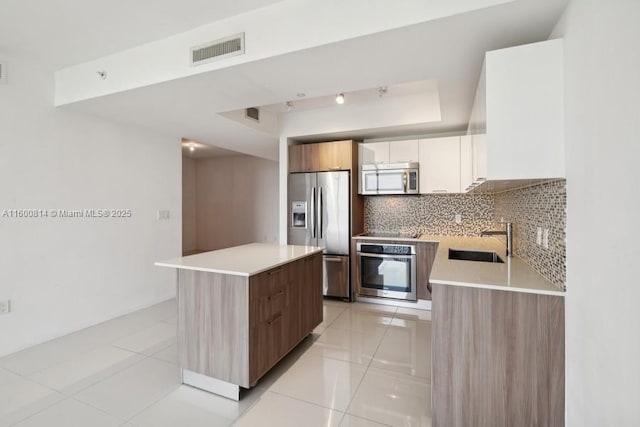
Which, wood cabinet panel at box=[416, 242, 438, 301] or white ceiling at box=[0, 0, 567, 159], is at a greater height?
white ceiling at box=[0, 0, 567, 159]

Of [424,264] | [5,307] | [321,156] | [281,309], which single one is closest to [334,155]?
[321,156]

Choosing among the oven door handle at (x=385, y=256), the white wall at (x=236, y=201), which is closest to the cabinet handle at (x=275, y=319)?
the oven door handle at (x=385, y=256)

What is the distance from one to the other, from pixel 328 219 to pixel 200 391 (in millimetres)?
2599

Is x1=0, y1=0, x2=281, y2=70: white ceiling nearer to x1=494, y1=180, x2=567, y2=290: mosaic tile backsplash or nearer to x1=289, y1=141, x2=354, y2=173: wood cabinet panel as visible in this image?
x1=494, y1=180, x2=567, y2=290: mosaic tile backsplash

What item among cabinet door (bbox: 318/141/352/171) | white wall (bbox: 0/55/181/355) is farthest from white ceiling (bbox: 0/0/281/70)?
cabinet door (bbox: 318/141/352/171)

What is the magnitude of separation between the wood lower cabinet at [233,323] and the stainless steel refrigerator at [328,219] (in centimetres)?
182

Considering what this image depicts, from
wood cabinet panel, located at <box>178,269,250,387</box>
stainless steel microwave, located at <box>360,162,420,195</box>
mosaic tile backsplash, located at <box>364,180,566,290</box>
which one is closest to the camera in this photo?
mosaic tile backsplash, located at <box>364,180,566,290</box>

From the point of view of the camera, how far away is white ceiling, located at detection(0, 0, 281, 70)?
6.70ft

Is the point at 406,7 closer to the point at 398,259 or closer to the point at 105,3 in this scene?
the point at 105,3

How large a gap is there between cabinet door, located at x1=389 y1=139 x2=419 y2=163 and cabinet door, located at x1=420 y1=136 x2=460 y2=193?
0.26 ft

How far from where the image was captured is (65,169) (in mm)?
3217

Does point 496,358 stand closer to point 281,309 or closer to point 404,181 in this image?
point 281,309

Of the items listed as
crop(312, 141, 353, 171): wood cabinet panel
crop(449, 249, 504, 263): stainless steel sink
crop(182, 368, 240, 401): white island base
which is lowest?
crop(182, 368, 240, 401): white island base

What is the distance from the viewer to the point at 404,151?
4.21 meters
